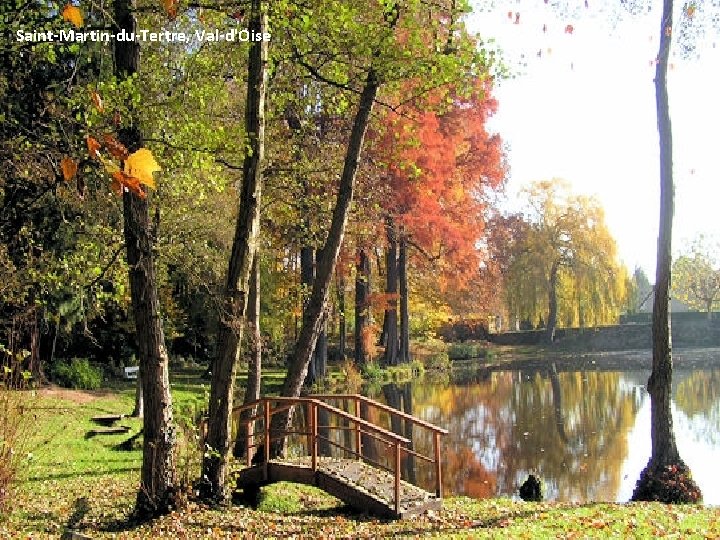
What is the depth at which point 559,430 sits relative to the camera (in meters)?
16.4

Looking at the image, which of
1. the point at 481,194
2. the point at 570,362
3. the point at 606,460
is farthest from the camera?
the point at 570,362

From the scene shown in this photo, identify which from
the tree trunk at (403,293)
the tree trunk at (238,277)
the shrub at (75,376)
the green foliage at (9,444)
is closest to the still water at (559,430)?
the tree trunk at (403,293)

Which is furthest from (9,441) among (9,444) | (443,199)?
(443,199)

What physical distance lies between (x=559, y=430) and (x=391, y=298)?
40.1 feet

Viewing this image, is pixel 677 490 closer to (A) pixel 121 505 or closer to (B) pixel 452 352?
(A) pixel 121 505

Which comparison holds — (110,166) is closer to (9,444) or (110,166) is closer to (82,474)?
(9,444)

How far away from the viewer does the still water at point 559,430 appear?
471 inches

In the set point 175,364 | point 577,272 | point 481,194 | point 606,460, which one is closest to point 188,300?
point 175,364

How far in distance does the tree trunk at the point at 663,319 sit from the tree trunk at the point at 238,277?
212 inches

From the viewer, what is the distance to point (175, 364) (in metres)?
29.1

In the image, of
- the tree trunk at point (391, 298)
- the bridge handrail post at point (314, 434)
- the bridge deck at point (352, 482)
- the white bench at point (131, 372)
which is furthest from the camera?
the tree trunk at point (391, 298)

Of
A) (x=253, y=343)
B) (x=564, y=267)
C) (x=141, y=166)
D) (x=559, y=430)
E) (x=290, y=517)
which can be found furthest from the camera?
(x=564, y=267)

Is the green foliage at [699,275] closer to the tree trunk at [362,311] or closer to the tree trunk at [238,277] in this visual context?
the tree trunk at [362,311]

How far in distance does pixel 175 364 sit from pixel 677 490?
22.9 metres
